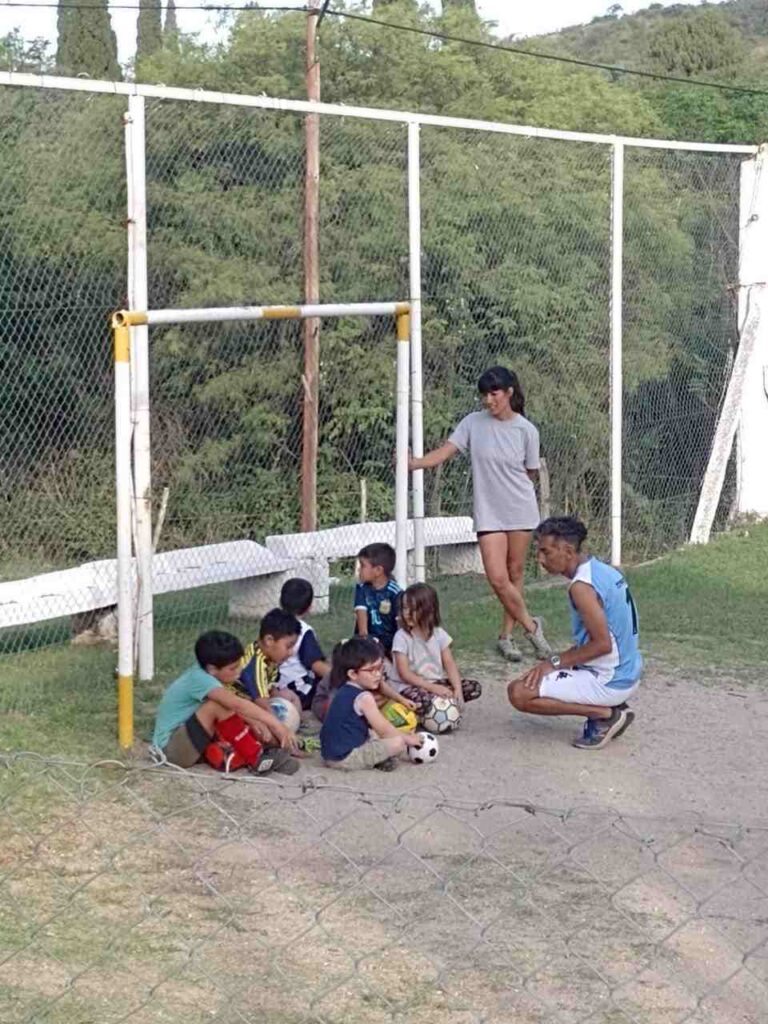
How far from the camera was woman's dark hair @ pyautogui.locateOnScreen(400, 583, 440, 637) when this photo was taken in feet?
23.5

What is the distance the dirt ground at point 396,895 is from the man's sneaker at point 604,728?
6 cm

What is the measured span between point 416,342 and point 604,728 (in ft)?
9.28

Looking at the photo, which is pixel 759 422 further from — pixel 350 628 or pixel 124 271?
pixel 124 271

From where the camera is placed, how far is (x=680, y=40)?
3425cm

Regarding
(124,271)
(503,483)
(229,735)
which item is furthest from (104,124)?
(229,735)

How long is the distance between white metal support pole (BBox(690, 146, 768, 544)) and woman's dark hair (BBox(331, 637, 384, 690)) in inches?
262

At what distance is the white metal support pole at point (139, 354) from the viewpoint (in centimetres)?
759

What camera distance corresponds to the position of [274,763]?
636 centimetres

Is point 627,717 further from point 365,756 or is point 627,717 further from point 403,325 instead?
point 403,325

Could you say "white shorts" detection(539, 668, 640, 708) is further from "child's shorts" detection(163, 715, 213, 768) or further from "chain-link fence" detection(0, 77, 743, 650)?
"chain-link fence" detection(0, 77, 743, 650)

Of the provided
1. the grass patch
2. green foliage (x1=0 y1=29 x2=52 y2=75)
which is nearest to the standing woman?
the grass patch

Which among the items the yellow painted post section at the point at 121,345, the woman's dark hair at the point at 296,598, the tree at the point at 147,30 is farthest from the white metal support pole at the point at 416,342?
the tree at the point at 147,30

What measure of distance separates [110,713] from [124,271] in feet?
6.90

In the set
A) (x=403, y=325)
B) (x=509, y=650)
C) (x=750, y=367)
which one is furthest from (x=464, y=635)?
(x=750, y=367)
